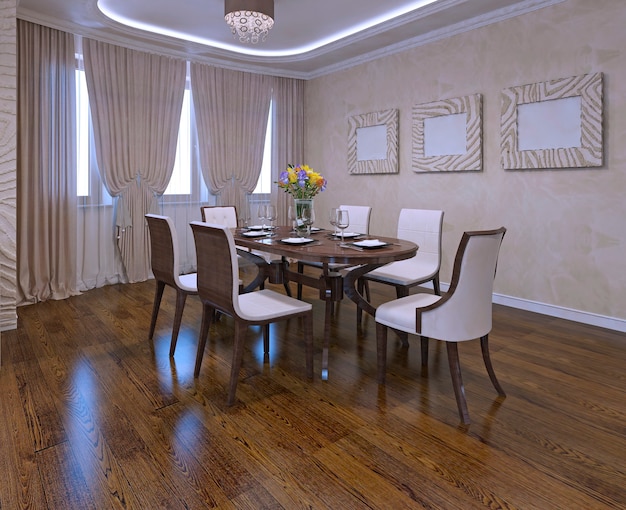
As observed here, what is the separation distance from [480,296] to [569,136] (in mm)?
2189

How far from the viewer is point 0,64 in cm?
325

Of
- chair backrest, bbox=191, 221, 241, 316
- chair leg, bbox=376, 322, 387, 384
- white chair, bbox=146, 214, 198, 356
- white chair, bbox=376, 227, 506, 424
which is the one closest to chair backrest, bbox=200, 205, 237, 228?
white chair, bbox=146, 214, 198, 356

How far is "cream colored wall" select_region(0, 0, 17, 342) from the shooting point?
128 inches

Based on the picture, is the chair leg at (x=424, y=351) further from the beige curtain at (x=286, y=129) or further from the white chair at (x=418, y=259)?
the beige curtain at (x=286, y=129)

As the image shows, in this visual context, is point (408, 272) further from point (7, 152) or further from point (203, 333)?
point (7, 152)

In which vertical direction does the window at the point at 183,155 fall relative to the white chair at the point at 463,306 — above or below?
above

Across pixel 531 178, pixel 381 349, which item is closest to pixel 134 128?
pixel 381 349

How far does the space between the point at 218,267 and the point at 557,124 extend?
3.01 m

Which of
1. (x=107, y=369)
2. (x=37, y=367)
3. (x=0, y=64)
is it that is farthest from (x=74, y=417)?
(x=0, y=64)

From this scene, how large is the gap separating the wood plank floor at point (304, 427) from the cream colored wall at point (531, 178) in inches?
28.4

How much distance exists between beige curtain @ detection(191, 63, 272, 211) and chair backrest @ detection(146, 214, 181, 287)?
2526mm

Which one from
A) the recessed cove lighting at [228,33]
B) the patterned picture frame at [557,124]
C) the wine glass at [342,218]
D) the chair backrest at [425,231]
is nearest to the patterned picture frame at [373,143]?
the recessed cove lighting at [228,33]

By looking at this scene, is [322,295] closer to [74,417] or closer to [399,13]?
[74,417]

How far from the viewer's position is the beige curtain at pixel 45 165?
4148mm
